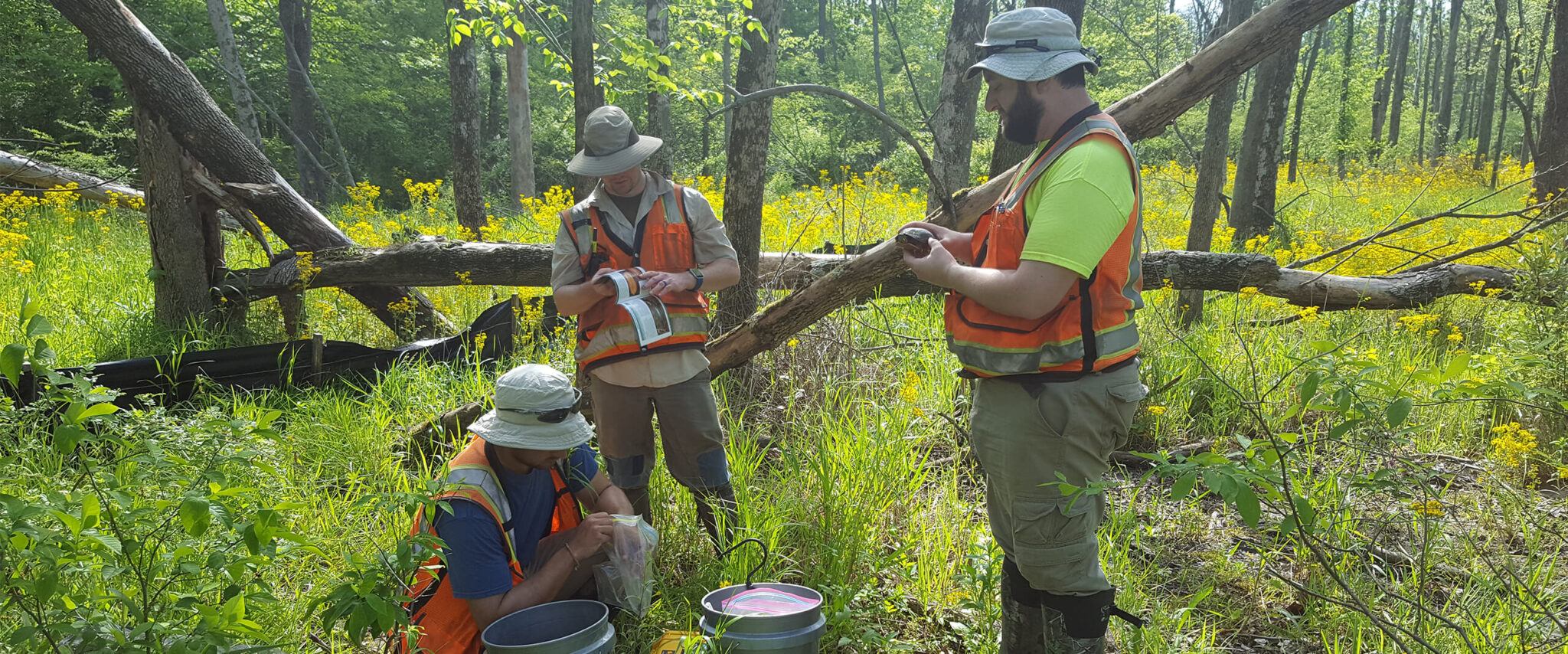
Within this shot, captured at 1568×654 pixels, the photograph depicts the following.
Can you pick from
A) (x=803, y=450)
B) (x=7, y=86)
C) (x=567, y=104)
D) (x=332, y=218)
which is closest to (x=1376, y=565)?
(x=803, y=450)

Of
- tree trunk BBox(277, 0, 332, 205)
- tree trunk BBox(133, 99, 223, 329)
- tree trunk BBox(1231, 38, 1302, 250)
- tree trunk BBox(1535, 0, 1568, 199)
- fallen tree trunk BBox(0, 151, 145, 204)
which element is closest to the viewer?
tree trunk BBox(133, 99, 223, 329)

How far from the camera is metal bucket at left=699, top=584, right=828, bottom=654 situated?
2141 mm

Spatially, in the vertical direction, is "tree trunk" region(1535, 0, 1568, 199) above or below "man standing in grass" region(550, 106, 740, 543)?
above

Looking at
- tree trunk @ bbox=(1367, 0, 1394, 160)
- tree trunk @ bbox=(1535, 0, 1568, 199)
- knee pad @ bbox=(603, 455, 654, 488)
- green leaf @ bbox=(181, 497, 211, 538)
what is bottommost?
knee pad @ bbox=(603, 455, 654, 488)

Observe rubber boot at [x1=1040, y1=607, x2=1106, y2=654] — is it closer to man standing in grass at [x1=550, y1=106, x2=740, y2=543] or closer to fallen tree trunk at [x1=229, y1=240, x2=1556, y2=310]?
man standing in grass at [x1=550, y1=106, x2=740, y2=543]

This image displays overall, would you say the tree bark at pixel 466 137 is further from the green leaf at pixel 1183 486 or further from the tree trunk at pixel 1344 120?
the tree trunk at pixel 1344 120

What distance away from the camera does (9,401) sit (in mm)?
2145

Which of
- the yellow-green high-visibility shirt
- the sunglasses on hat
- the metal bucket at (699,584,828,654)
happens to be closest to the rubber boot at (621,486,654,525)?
the sunglasses on hat

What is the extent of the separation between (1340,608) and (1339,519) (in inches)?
12.7

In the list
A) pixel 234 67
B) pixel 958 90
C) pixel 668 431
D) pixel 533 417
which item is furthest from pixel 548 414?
pixel 234 67

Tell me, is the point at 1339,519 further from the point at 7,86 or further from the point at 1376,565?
the point at 7,86

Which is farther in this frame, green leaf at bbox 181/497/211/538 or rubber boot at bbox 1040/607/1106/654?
rubber boot at bbox 1040/607/1106/654

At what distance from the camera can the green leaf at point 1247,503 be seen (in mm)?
1527

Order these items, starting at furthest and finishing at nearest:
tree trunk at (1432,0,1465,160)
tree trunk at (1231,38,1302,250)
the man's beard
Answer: tree trunk at (1432,0,1465,160) → tree trunk at (1231,38,1302,250) → the man's beard
